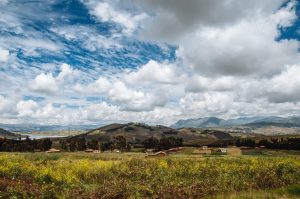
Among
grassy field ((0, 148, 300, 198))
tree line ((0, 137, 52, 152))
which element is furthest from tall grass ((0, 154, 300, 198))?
tree line ((0, 137, 52, 152))

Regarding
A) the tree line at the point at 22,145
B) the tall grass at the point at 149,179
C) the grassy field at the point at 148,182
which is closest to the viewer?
the grassy field at the point at 148,182

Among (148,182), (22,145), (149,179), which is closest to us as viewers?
(148,182)

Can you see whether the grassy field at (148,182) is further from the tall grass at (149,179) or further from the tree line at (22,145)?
the tree line at (22,145)

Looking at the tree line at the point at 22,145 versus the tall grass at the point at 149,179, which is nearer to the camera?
the tall grass at the point at 149,179

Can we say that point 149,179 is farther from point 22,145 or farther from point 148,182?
point 22,145

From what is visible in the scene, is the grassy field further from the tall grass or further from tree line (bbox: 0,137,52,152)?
tree line (bbox: 0,137,52,152)

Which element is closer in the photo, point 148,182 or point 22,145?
point 148,182

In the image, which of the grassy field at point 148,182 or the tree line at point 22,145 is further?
the tree line at point 22,145

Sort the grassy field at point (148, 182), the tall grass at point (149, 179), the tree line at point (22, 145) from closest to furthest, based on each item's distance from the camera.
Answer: the grassy field at point (148, 182), the tall grass at point (149, 179), the tree line at point (22, 145)

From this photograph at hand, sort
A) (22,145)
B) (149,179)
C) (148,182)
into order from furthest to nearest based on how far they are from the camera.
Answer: (22,145) → (149,179) → (148,182)

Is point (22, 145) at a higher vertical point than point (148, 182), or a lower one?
higher

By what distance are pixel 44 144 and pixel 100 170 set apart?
16146 centimetres

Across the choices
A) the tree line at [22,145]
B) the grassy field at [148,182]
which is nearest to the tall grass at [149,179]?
the grassy field at [148,182]

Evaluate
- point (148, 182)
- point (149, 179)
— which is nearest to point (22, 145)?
point (149, 179)
